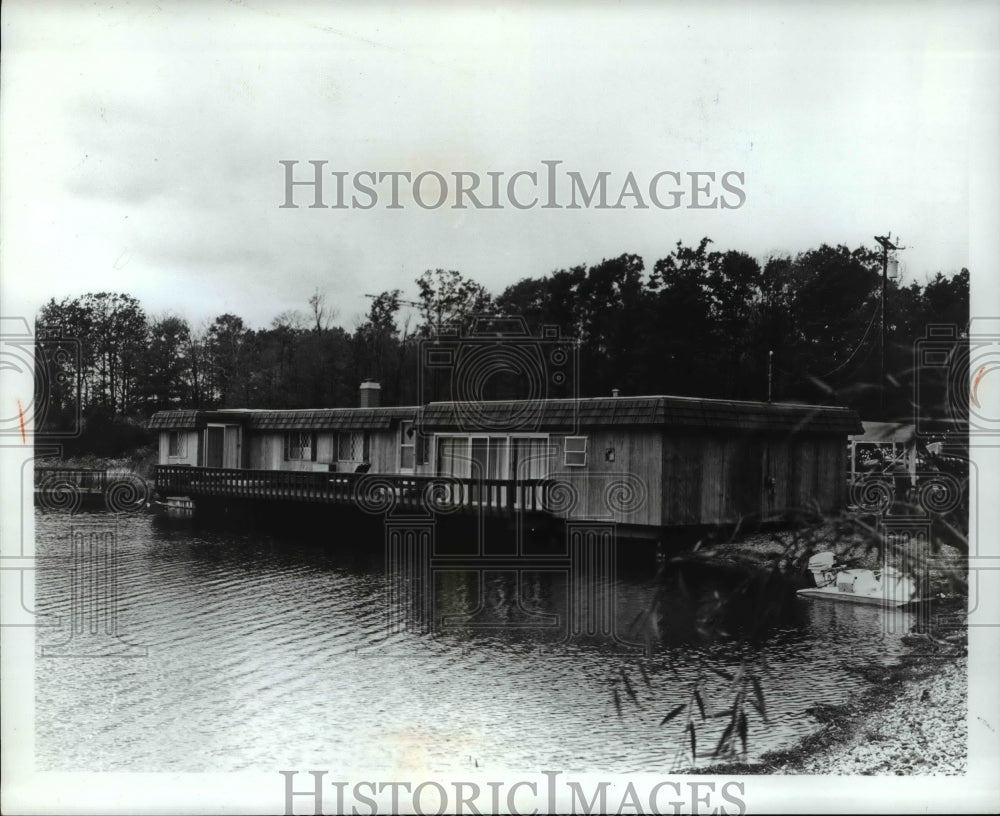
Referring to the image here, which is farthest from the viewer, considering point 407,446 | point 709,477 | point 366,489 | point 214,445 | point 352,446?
point 352,446

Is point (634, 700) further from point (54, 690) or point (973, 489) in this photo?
point (54, 690)

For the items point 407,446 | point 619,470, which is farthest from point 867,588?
point 407,446

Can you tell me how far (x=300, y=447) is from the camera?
1306 cm

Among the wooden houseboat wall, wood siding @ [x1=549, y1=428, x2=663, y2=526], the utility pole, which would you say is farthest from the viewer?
wood siding @ [x1=549, y1=428, x2=663, y2=526]

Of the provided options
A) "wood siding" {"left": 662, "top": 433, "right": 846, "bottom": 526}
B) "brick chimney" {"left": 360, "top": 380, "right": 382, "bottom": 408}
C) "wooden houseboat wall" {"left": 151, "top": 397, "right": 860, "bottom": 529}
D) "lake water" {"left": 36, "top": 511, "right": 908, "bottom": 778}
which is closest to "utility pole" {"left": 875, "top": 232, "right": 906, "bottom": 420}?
"lake water" {"left": 36, "top": 511, "right": 908, "bottom": 778}

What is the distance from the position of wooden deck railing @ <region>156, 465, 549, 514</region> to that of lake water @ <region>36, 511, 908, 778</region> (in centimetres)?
191

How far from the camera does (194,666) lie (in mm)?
5457

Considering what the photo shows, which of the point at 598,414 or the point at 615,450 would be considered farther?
the point at 615,450

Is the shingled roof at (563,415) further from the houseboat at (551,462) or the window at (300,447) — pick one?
the window at (300,447)

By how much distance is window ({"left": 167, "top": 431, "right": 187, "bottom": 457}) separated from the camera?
7.95 m

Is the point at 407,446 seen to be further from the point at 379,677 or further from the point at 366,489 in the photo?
the point at 379,677

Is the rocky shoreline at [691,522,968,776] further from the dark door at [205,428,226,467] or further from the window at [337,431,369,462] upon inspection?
the window at [337,431,369,462]

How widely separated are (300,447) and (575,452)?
5.14 m

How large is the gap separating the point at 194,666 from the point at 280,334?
10.3ft
